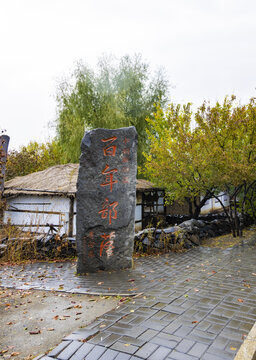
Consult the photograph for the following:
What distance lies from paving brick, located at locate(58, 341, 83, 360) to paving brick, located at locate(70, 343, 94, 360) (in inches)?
1.6

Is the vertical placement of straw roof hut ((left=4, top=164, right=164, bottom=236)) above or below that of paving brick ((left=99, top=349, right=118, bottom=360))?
above

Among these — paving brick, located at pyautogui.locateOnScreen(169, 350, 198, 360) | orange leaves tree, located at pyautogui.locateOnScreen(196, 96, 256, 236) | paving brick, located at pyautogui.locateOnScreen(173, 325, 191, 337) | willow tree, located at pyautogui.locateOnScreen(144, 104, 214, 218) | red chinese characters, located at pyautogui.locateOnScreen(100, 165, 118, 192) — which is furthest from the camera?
willow tree, located at pyautogui.locateOnScreen(144, 104, 214, 218)

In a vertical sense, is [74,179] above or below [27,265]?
above

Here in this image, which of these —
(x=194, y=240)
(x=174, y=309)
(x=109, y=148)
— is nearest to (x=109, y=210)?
(x=109, y=148)

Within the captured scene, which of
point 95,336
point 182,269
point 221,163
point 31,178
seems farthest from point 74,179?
point 95,336

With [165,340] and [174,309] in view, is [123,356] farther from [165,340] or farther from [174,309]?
[174,309]

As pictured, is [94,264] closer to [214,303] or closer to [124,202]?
[124,202]

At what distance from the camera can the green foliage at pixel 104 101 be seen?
52.2ft

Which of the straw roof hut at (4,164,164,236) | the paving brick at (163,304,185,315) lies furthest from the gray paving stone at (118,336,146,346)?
the straw roof hut at (4,164,164,236)

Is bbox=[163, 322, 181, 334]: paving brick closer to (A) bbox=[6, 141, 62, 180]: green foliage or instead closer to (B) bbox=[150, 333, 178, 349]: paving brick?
(B) bbox=[150, 333, 178, 349]: paving brick

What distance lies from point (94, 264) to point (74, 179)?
22.1ft

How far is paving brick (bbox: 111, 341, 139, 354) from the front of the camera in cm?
277

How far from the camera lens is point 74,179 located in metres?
12.5

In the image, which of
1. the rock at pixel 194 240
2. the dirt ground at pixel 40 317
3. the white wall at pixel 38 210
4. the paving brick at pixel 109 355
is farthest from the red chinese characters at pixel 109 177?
the white wall at pixel 38 210
